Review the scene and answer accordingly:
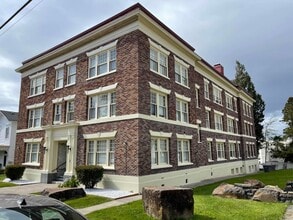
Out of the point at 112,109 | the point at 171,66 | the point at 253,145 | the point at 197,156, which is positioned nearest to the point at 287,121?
the point at 253,145

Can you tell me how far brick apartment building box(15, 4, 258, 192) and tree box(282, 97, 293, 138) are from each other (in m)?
29.8

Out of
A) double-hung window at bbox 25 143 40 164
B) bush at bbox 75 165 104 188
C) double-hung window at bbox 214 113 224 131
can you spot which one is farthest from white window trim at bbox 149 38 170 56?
double-hung window at bbox 25 143 40 164

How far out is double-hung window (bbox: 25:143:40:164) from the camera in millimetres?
22766

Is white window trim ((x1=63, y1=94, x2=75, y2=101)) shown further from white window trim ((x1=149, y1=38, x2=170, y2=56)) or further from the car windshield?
the car windshield

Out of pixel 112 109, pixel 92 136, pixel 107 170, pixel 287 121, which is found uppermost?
pixel 287 121

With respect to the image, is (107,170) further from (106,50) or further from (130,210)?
(106,50)

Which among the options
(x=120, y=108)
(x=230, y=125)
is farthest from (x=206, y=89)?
(x=120, y=108)

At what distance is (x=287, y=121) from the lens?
52.0m

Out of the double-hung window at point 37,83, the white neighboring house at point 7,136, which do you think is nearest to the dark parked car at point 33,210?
the double-hung window at point 37,83

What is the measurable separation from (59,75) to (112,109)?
26.2 feet

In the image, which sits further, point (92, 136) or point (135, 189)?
point (92, 136)

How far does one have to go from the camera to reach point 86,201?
41.2 feet

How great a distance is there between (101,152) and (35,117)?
10353 millimetres

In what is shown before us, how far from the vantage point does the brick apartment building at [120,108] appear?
1638 centimetres
